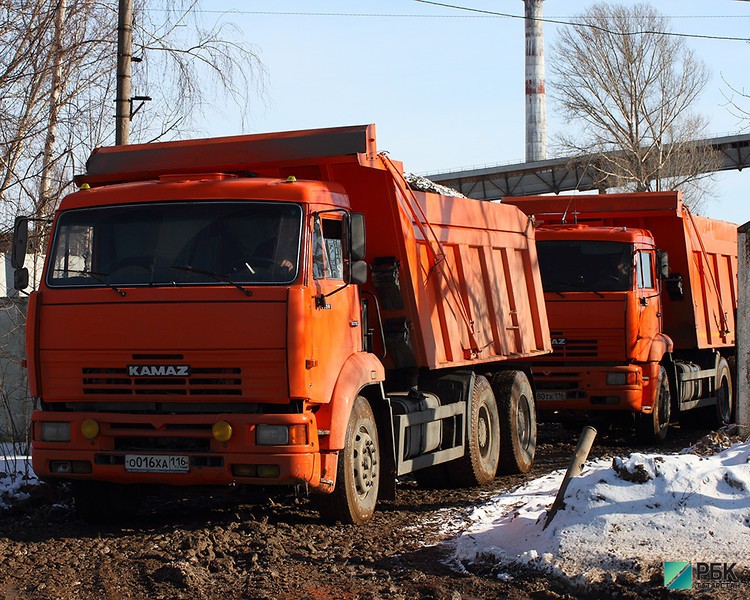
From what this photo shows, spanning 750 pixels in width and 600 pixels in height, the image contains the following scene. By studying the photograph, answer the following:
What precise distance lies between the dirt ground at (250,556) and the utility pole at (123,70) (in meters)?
4.51

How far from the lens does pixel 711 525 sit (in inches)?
292

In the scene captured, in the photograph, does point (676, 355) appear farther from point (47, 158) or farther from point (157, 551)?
point (157, 551)

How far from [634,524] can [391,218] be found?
3649 millimetres

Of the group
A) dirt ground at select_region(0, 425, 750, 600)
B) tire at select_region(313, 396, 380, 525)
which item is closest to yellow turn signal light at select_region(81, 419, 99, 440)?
dirt ground at select_region(0, 425, 750, 600)

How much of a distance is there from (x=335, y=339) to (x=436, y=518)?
190 centimetres

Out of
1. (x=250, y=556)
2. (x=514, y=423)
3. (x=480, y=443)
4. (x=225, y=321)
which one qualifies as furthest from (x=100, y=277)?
(x=514, y=423)

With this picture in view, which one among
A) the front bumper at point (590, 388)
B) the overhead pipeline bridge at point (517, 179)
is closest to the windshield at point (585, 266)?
the front bumper at point (590, 388)

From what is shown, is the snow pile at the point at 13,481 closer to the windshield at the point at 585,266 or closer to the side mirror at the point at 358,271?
the side mirror at the point at 358,271

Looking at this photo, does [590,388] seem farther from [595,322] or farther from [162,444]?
[162,444]

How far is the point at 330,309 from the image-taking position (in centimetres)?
864

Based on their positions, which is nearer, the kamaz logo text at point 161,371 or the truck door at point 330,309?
the kamaz logo text at point 161,371

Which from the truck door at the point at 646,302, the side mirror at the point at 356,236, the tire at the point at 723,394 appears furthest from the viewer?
the tire at the point at 723,394

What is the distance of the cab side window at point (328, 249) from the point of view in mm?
8578

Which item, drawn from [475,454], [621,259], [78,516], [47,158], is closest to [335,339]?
[78,516]
